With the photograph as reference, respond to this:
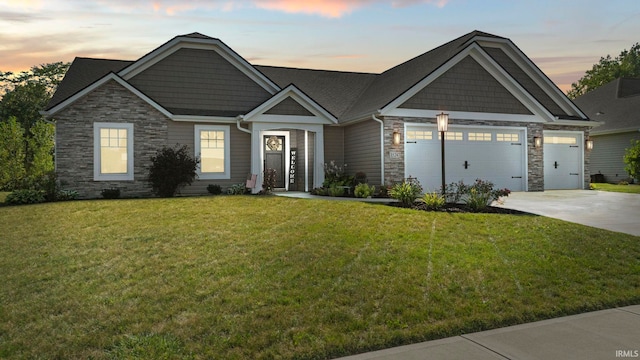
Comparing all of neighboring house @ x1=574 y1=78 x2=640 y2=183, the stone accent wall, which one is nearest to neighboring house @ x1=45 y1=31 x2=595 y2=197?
the stone accent wall

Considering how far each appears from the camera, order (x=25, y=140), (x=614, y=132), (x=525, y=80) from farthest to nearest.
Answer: (x=25, y=140) < (x=614, y=132) < (x=525, y=80)

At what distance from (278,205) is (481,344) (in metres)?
8.96

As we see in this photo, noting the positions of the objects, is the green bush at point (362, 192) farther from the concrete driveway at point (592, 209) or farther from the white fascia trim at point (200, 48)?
the white fascia trim at point (200, 48)

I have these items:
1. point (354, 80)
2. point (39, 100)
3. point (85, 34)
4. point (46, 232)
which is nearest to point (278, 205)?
point (46, 232)

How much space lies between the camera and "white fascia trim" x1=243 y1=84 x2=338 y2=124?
17828 mm

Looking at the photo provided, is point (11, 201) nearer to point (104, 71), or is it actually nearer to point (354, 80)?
point (104, 71)

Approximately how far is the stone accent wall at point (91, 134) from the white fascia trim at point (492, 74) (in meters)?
8.26

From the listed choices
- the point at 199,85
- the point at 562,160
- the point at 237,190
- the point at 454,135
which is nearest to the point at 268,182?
the point at 237,190

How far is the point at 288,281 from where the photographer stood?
666 cm

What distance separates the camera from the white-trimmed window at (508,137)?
1958 centimetres

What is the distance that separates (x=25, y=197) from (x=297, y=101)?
9367 mm

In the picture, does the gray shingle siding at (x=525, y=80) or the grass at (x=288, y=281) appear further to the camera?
the gray shingle siding at (x=525, y=80)

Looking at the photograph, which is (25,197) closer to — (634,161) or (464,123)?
(464,123)

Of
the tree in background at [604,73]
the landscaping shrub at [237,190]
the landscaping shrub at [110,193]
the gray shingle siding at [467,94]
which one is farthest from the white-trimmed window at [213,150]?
the tree in background at [604,73]
